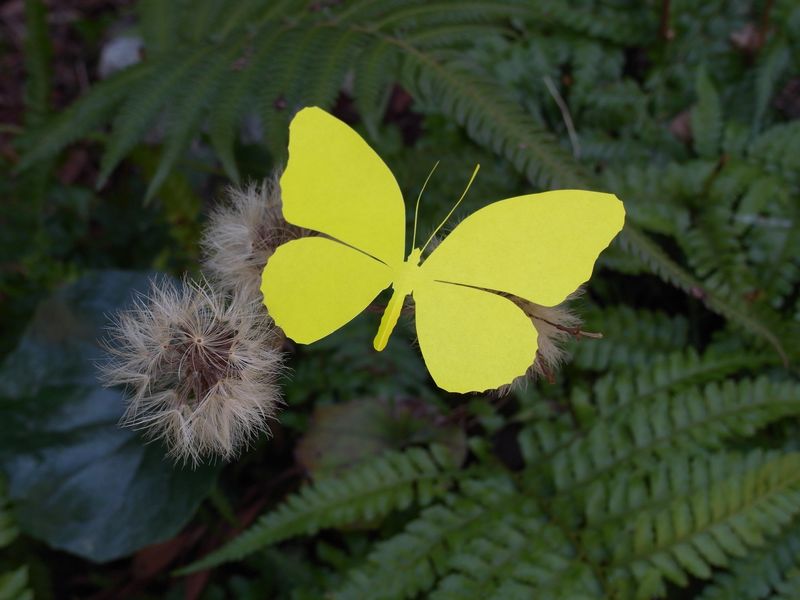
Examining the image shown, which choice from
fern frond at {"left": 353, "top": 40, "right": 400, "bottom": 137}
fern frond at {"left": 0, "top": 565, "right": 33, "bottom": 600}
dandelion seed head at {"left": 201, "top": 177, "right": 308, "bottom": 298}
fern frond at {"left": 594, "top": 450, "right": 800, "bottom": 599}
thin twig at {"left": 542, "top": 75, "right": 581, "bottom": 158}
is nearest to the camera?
dandelion seed head at {"left": 201, "top": 177, "right": 308, "bottom": 298}

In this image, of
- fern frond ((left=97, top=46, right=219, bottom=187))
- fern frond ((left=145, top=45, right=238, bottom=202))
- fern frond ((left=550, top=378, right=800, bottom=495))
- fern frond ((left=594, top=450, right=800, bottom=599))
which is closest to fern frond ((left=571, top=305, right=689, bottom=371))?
fern frond ((left=550, top=378, right=800, bottom=495))

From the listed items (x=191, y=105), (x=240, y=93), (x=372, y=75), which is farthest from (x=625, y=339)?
(x=191, y=105)

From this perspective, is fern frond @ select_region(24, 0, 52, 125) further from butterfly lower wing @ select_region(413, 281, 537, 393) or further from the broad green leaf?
butterfly lower wing @ select_region(413, 281, 537, 393)

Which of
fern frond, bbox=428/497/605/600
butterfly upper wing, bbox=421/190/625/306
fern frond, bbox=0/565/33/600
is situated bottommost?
fern frond, bbox=428/497/605/600

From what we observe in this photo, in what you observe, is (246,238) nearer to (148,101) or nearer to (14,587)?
(148,101)

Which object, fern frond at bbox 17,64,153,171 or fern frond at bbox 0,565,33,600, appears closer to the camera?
fern frond at bbox 0,565,33,600

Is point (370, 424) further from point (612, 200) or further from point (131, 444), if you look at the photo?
point (612, 200)

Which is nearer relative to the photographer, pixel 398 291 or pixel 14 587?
pixel 398 291

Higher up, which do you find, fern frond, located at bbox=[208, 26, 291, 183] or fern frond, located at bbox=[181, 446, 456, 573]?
fern frond, located at bbox=[208, 26, 291, 183]
